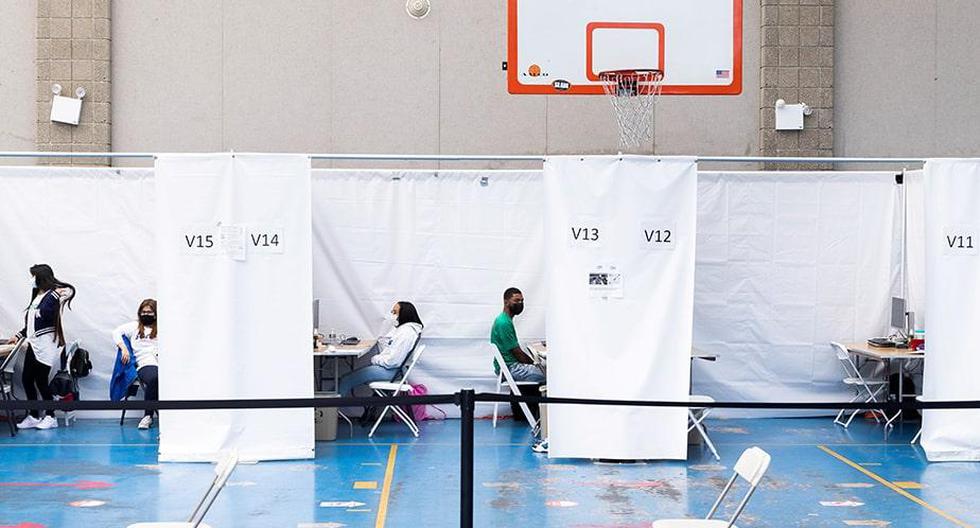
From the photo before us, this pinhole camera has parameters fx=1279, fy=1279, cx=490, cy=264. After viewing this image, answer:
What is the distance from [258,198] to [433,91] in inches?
145

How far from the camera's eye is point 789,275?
10.9 metres

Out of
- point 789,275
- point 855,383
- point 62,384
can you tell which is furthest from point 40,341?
point 855,383

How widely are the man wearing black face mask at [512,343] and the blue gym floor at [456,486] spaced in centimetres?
50

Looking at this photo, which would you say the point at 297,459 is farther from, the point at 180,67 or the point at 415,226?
the point at 180,67

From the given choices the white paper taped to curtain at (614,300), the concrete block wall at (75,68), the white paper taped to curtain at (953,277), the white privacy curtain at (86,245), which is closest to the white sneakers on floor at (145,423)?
the white privacy curtain at (86,245)

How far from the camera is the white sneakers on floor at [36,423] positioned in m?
10.1

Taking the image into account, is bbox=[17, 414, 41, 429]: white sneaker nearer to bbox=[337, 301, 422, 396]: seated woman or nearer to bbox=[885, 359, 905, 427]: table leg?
bbox=[337, 301, 422, 396]: seated woman

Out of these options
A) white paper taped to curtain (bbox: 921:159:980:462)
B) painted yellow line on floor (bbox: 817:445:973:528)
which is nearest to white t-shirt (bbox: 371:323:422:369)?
painted yellow line on floor (bbox: 817:445:973:528)

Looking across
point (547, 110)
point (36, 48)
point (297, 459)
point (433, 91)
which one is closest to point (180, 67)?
point (36, 48)

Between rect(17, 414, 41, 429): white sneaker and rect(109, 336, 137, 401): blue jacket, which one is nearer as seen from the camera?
rect(17, 414, 41, 429): white sneaker

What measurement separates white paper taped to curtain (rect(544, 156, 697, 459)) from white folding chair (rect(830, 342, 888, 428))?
2.63 metres

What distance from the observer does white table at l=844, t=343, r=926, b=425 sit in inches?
385

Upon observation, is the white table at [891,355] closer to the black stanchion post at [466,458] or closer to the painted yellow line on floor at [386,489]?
the painted yellow line on floor at [386,489]

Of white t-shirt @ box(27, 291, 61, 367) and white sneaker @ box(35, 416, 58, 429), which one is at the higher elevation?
white t-shirt @ box(27, 291, 61, 367)
